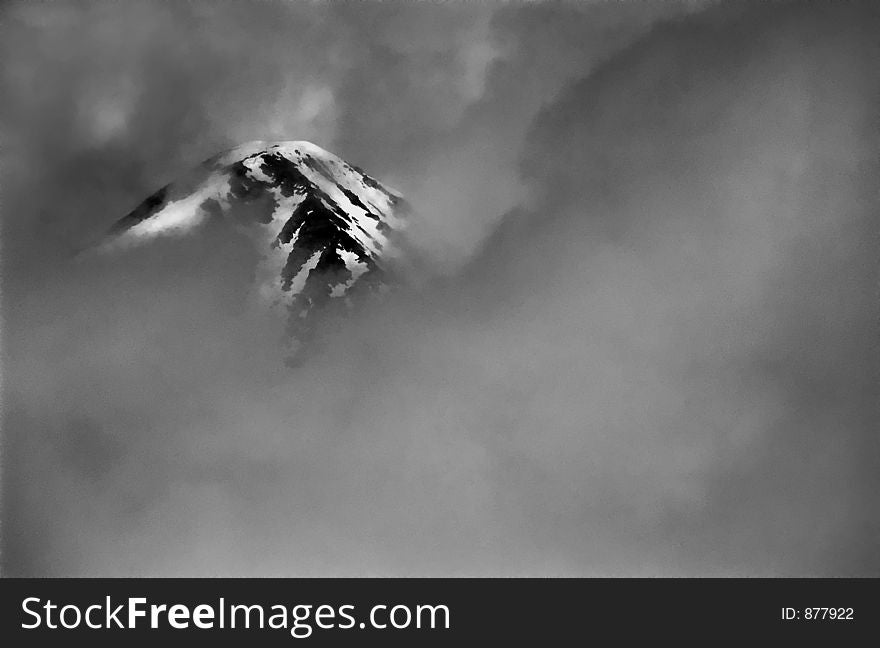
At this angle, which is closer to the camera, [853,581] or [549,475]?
[853,581]

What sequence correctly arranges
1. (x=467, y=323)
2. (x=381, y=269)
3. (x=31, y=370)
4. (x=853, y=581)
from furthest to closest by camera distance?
(x=381, y=269), (x=467, y=323), (x=31, y=370), (x=853, y=581)

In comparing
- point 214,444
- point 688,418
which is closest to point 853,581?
point 688,418

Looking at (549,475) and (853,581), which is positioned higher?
(549,475)

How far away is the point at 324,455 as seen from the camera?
4660 mm

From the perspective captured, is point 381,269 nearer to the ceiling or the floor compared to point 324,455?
nearer to the ceiling

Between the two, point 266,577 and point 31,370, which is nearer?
point 266,577

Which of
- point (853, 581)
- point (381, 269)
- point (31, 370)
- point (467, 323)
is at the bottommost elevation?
point (853, 581)

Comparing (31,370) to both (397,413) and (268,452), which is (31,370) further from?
(397,413)

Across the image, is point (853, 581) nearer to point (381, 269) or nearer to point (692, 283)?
point (692, 283)

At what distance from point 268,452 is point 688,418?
308 centimetres

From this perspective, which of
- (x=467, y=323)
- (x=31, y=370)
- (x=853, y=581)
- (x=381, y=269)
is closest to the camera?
(x=853, y=581)

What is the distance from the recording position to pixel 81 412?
441 centimetres

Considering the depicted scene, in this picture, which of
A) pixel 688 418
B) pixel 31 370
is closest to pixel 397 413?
pixel 688 418

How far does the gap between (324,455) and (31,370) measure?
82.4 inches
